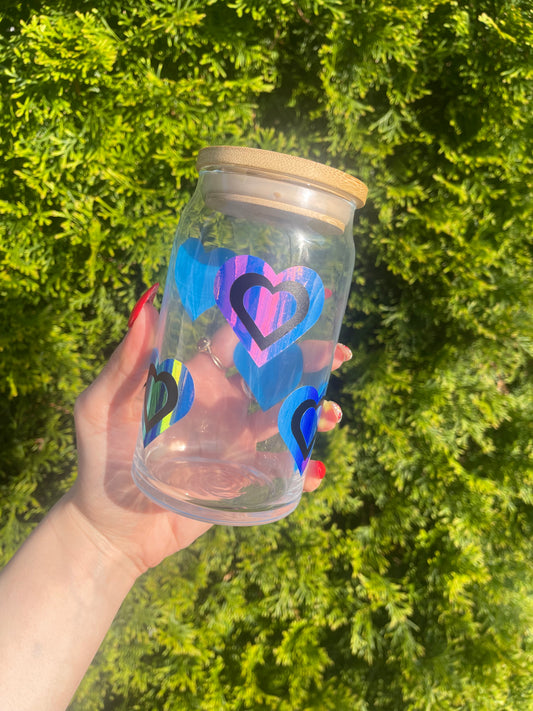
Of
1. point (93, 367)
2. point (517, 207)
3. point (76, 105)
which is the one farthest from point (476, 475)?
point (76, 105)

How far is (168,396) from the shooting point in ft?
3.78

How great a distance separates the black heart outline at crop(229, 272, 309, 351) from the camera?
1.07 m

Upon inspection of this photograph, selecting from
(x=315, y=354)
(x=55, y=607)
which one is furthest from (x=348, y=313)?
(x=55, y=607)

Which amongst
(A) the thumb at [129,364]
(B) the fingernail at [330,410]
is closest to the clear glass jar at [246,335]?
(A) the thumb at [129,364]

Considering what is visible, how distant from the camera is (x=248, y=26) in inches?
62.1

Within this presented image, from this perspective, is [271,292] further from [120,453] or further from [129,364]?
[120,453]

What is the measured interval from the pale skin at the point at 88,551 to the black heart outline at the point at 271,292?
214mm

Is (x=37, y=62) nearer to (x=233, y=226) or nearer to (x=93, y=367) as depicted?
(x=233, y=226)

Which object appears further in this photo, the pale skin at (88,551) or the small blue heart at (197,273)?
the pale skin at (88,551)

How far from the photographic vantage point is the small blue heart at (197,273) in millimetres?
1118

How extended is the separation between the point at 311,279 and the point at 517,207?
0.99 meters

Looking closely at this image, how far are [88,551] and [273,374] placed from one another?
2.35ft

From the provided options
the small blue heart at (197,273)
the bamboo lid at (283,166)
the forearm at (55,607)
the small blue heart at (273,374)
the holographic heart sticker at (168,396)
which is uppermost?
the bamboo lid at (283,166)

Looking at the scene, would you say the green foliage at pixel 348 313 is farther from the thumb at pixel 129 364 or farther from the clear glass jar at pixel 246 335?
the clear glass jar at pixel 246 335
